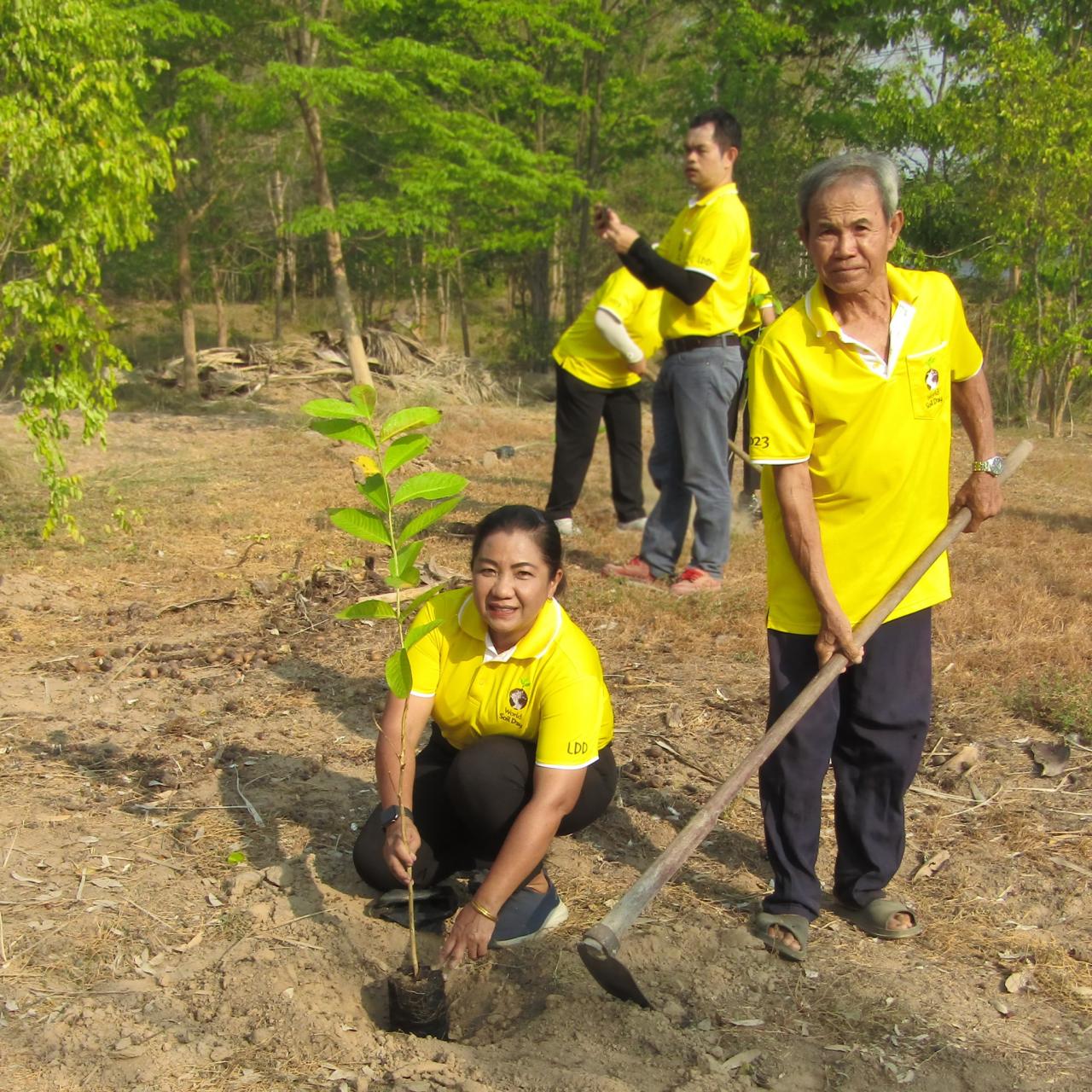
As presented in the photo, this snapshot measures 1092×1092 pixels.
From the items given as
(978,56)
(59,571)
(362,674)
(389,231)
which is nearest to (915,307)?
(362,674)

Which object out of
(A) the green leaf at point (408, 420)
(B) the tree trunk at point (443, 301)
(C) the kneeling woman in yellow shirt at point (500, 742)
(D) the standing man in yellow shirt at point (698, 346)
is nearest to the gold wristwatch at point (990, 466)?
(C) the kneeling woman in yellow shirt at point (500, 742)

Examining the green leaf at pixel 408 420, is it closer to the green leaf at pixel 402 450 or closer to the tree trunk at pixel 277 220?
the green leaf at pixel 402 450

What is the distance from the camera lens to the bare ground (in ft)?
7.75

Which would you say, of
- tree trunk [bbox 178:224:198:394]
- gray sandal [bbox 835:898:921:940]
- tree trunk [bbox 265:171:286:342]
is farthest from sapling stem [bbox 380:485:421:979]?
tree trunk [bbox 265:171:286:342]

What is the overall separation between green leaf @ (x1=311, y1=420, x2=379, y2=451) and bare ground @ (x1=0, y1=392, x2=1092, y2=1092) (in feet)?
4.01

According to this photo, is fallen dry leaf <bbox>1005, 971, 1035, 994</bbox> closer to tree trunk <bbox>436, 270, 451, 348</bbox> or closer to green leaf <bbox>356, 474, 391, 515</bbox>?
green leaf <bbox>356, 474, 391, 515</bbox>

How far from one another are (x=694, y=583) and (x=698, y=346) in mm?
1135

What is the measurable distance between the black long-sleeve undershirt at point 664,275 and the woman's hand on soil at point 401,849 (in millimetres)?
3204

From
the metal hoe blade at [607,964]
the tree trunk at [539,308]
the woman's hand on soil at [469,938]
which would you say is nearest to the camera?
the metal hoe blade at [607,964]

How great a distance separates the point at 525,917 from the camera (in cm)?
279

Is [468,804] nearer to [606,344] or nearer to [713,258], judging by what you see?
[713,258]

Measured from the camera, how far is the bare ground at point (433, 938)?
2.36 m

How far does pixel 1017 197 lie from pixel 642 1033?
489 inches

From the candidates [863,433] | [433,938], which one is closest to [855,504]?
[863,433]
